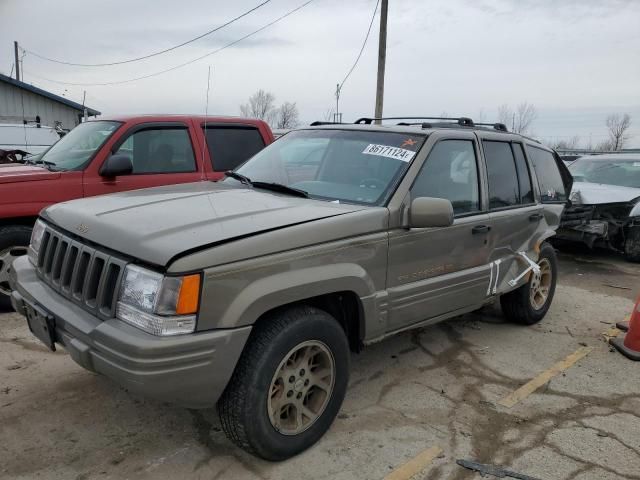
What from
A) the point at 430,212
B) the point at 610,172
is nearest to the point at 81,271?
the point at 430,212

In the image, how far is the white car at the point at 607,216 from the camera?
777 cm

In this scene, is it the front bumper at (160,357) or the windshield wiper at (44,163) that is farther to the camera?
the windshield wiper at (44,163)

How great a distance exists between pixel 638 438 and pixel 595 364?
1202mm

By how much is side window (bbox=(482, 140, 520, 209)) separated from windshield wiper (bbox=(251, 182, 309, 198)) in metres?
1.62

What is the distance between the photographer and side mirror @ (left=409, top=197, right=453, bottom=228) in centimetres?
322

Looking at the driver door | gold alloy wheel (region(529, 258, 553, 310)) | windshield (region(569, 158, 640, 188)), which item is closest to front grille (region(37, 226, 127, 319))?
the driver door

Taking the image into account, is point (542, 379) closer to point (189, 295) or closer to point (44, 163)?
point (189, 295)

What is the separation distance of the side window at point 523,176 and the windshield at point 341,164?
1.45 m

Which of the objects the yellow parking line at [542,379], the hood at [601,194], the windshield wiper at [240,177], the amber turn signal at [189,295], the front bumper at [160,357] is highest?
the windshield wiper at [240,177]

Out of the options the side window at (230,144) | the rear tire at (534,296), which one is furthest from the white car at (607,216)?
the side window at (230,144)

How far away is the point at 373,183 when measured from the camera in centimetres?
353

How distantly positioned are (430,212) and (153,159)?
3489 mm

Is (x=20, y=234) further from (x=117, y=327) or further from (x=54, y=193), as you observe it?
(x=117, y=327)

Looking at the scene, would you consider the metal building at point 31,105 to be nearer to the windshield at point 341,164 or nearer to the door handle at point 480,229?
the windshield at point 341,164
